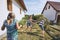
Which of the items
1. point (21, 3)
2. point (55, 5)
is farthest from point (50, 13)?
point (21, 3)

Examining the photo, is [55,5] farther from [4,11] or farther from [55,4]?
[4,11]

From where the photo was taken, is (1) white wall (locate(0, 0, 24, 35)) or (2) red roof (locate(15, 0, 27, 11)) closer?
(1) white wall (locate(0, 0, 24, 35))

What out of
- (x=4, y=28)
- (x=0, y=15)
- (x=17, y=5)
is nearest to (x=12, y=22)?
(x=4, y=28)

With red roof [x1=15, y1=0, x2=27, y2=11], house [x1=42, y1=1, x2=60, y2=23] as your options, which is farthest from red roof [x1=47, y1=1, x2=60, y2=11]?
red roof [x1=15, y1=0, x2=27, y2=11]

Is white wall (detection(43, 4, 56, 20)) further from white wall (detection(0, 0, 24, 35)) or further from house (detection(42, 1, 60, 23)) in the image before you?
white wall (detection(0, 0, 24, 35))

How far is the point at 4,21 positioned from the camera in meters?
3.28

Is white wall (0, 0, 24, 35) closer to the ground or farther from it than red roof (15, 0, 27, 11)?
closer to the ground

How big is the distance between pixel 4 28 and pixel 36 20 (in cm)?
58

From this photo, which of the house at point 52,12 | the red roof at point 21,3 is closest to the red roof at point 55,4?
the house at point 52,12

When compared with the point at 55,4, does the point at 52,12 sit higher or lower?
lower

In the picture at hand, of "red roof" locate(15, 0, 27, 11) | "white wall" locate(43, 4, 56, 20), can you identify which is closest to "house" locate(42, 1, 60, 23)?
"white wall" locate(43, 4, 56, 20)

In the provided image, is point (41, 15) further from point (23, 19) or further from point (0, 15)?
point (0, 15)

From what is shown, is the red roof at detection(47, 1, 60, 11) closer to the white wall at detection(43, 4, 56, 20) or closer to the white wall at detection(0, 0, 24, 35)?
the white wall at detection(43, 4, 56, 20)

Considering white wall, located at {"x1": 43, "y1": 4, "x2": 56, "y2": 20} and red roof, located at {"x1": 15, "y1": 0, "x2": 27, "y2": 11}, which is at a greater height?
red roof, located at {"x1": 15, "y1": 0, "x2": 27, "y2": 11}
